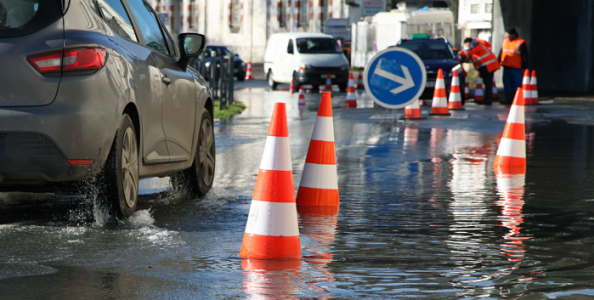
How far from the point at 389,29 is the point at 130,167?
33.7 m

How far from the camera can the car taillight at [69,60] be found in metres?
4.83


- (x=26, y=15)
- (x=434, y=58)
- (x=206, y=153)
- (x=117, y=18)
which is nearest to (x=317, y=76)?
(x=434, y=58)

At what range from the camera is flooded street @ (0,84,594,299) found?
3.91 meters

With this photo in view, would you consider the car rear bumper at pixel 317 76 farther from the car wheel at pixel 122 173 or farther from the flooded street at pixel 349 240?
the car wheel at pixel 122 173

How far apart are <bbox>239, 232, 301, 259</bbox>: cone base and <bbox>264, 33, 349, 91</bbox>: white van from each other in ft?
79.6

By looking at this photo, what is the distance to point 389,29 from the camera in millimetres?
38406

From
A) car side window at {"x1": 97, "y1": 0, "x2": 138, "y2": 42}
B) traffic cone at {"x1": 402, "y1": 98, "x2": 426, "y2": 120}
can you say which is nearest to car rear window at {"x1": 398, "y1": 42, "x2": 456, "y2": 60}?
traffic cone at {"x1": 402, "y1": 98, "x2": 426, "y2": 120}

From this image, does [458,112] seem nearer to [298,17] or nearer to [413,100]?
[413,100]

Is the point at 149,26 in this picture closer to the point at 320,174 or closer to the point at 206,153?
the point at 206,153

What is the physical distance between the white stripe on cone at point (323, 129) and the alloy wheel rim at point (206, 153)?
3.69 feet

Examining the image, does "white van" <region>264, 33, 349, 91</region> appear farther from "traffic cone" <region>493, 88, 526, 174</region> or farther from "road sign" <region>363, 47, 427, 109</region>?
"traffic cone" <region>493, 88, 526, 174</region>

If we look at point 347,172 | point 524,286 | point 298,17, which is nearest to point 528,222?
point 524,286

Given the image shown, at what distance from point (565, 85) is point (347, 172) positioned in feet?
62.9

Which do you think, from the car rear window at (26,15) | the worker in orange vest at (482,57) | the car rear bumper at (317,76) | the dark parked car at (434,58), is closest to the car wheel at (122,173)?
the car rear window at (26,15)
